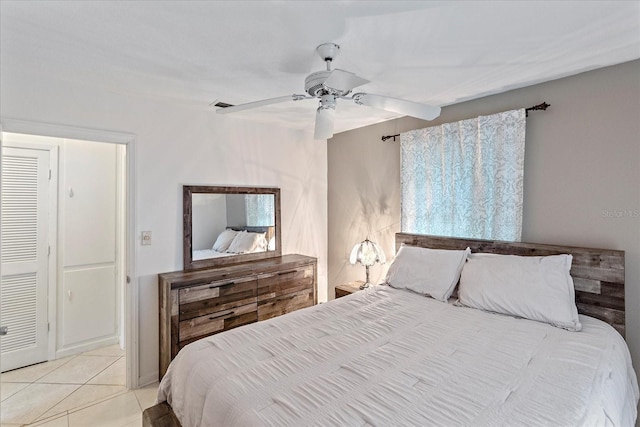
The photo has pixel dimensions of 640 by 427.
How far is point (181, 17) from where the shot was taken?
1.51 m

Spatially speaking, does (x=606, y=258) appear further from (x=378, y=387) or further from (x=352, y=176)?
(x=352, y=176)

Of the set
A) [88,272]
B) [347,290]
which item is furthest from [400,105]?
[88,272]

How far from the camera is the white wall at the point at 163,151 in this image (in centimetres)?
225

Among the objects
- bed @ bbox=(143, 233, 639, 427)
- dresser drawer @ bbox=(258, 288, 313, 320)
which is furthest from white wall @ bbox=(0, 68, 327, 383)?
bed @ bbox=(143, 233, 639, 427)

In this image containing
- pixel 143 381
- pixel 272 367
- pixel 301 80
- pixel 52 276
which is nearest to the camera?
pixel 272 367

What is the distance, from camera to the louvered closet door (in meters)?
2.77

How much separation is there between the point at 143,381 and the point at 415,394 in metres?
2.46

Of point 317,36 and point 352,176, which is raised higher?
point 317,36

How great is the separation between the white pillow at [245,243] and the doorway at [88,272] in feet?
3.13

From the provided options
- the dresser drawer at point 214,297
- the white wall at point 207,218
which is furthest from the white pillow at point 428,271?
the white wall at point 207,218

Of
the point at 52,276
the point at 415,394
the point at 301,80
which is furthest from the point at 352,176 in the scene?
the point at 52,276

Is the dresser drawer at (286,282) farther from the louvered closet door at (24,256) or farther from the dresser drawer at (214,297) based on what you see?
the louvered closet door at (24,256)

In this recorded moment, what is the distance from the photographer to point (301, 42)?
1.75 m

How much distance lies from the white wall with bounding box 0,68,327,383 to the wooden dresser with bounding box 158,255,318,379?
196 mm
